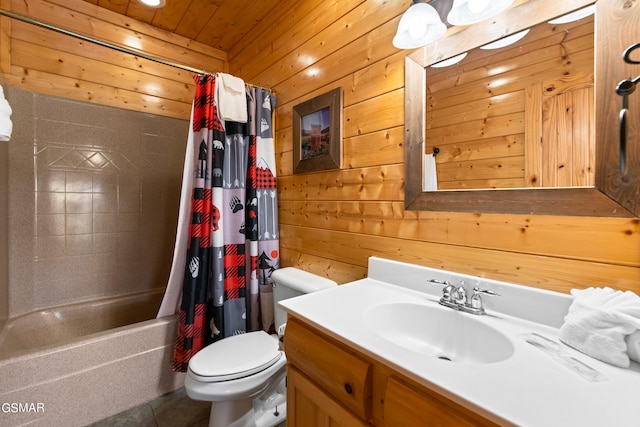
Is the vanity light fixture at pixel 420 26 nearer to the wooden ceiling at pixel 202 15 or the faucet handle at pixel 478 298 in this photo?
the faucet handle at pixel 478 298

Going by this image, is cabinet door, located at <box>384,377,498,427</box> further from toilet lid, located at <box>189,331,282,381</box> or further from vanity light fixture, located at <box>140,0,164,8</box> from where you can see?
vanity light fixture, located at <box>140,0,164,8</box>

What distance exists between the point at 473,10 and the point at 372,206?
801 millimetres

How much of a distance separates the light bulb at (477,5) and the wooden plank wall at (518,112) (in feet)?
0.42

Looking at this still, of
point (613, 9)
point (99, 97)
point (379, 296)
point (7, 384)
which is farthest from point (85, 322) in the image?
point (613, 9)

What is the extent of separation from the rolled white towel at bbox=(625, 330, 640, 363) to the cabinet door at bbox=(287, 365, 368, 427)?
2.01ft

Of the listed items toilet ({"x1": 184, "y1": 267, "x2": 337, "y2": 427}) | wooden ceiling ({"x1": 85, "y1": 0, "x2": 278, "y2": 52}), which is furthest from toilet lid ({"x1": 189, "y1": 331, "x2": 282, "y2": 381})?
wooden ceiling ({"x1": 85, "y1": 0, "x2": 278, "y2": 52})

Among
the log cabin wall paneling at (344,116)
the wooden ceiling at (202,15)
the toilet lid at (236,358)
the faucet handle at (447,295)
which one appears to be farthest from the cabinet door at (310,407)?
the wooden ceiling at (202,15)

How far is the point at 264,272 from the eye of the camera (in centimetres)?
186

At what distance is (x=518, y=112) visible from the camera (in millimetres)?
921

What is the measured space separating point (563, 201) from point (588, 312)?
310 millimetres

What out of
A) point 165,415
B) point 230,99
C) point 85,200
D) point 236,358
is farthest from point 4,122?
point 165,415

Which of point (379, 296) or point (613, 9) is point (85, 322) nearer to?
point (379, 296)

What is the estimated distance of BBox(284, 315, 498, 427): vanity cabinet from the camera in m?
0.57

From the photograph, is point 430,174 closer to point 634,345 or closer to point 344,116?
point 344,116
